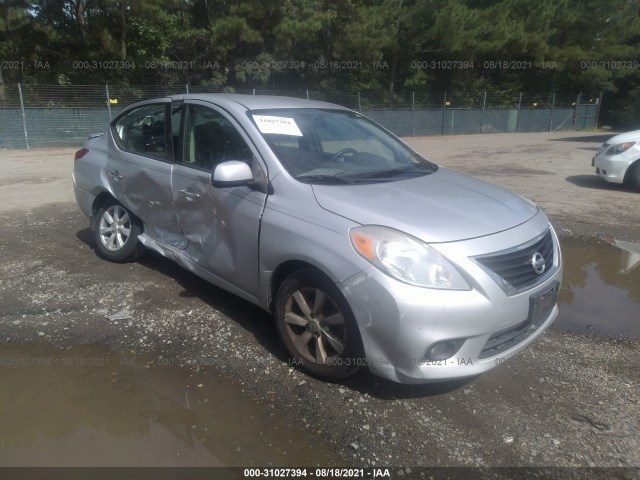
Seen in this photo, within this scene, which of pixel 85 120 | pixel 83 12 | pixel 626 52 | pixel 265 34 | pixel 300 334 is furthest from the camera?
pixel 626 52

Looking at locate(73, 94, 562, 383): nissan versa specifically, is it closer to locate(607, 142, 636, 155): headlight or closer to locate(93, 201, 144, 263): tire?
locate(93, 201, 144, 263): tire

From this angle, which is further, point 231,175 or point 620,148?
point 620,148

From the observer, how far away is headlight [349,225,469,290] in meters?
2.61

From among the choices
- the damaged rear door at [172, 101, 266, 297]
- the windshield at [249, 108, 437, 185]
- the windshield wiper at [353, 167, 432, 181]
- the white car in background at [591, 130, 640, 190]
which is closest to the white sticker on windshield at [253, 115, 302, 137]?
the windshield at [249, 108, 437, 185]

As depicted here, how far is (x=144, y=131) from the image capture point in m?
4.62

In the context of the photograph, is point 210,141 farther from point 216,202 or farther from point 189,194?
point 216,202

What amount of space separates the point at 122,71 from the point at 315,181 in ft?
84.0

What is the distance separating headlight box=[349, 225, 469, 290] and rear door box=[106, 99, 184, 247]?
6.59 feet

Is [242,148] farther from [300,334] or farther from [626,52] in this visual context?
[626,52]

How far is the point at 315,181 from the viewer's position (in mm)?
3246

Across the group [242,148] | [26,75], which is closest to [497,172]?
[242,148]

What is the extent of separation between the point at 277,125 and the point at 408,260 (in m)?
1.58

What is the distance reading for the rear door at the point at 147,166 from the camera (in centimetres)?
418

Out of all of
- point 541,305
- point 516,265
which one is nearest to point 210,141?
point 516,265
